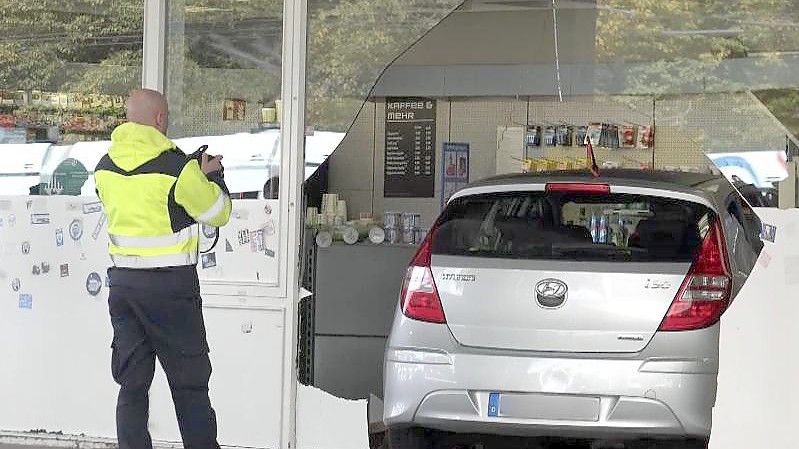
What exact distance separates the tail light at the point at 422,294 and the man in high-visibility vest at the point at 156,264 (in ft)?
3.11

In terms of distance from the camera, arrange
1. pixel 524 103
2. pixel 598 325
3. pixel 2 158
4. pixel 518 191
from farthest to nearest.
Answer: pixel 524 103
pixel 2 158
pixel 518 191
pixel 598 325

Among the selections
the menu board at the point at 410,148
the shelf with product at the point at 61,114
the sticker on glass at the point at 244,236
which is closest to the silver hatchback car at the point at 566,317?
the sticker on glass at the point at 244,236

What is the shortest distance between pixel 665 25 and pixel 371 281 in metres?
2.69

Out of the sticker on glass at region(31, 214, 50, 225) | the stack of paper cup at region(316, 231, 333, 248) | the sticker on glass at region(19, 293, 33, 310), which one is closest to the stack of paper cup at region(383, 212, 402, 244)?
the stack of paper cup at region(316, 231, 333, 248)

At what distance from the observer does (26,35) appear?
319 inches

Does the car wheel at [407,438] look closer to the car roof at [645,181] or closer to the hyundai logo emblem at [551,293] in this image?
the hyundai logo emblem at [551,293]

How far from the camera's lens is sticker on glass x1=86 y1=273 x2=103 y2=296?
7492 mm

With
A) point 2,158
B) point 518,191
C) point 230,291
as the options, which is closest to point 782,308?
point 518,191

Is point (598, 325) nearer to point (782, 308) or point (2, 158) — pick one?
point (782, 308)

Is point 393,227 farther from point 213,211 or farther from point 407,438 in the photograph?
→ point 213,211

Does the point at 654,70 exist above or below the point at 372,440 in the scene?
above

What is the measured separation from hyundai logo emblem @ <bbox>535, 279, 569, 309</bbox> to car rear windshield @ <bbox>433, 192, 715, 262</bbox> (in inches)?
6.2

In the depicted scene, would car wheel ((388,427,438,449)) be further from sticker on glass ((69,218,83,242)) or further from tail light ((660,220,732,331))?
sticker on glass ((69,218,83,242))

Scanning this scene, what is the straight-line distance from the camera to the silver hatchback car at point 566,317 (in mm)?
5629
